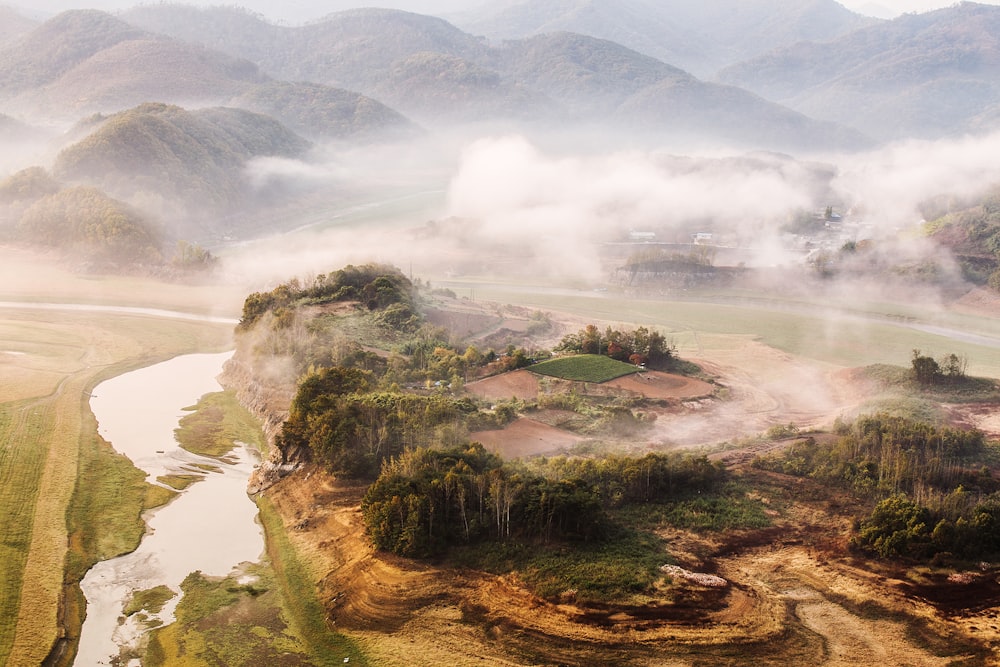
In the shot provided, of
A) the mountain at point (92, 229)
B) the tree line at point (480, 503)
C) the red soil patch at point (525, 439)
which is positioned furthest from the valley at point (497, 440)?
the mountain at point (92, 229)

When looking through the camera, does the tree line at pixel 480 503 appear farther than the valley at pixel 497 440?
Yes

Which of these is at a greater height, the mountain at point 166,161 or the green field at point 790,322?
the mountain at point 166,161

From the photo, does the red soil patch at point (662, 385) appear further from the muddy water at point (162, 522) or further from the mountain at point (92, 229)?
the mountain at point (92, 229)

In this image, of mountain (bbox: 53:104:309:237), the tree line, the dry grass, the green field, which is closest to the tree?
the green field

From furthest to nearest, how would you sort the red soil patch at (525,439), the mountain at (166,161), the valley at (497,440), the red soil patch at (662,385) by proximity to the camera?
the mountain at (166,161), the red soil patch at (662,385), the red soil patch at (525,439), the valley at (497,440)

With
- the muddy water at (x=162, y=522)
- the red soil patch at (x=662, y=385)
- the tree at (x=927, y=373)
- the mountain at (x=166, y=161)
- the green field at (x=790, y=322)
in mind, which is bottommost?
the muddy water at (x=162, y=522)

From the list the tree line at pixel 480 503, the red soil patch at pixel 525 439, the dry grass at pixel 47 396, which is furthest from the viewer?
the red soil patch at pixel 525 439

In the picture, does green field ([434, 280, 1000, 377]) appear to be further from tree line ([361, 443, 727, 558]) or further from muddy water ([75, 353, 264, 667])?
muddy water ([75, 353, 264, 667])
